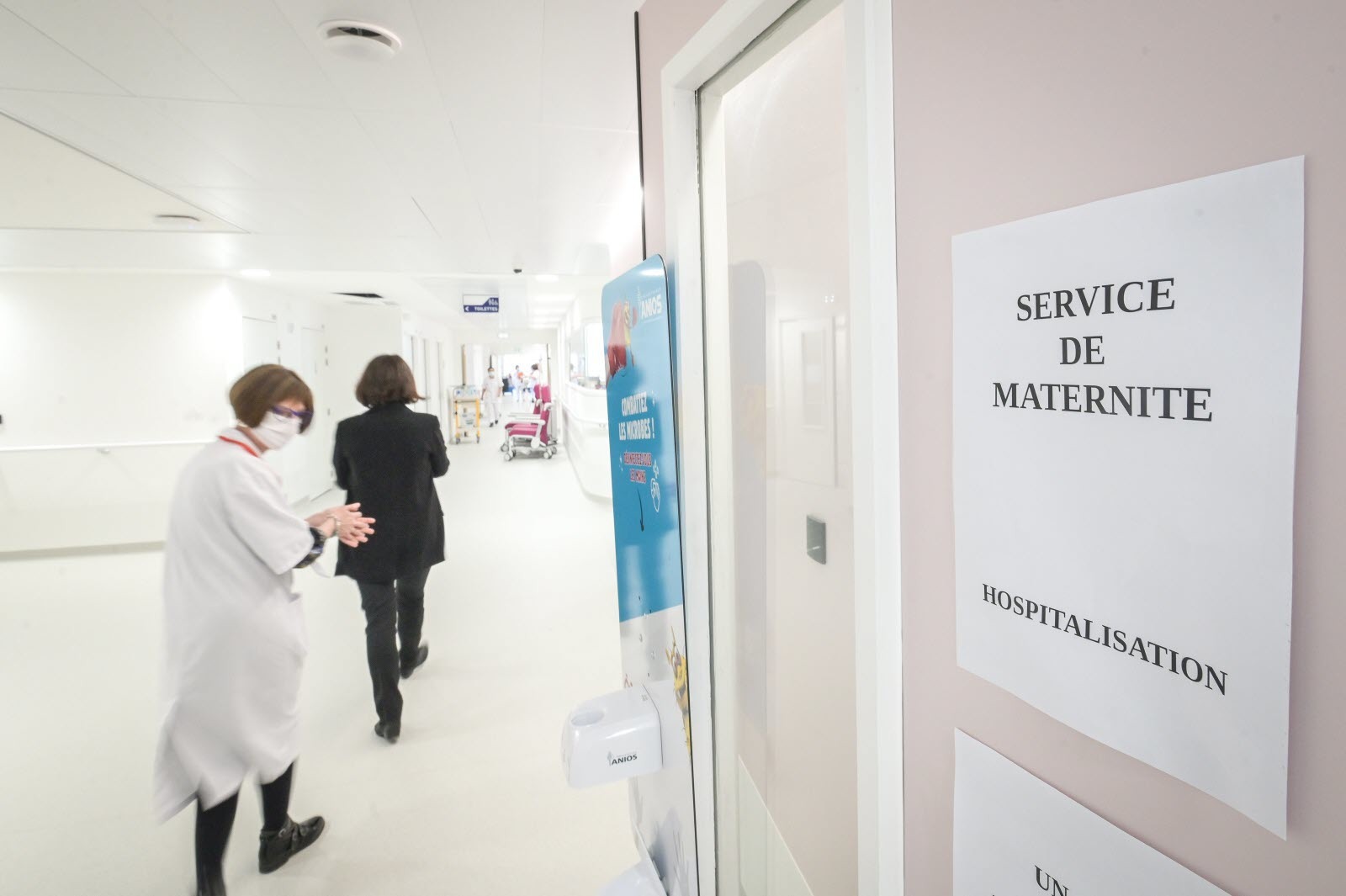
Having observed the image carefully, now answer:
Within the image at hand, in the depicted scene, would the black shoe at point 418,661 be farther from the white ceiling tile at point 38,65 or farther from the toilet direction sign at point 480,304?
the toilet direction sign at point 480,304

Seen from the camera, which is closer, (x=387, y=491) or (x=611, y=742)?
(x=611, y=742)

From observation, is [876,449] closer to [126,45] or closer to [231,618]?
[231,618]

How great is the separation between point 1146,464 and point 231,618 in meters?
2.17

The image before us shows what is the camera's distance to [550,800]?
257 centimetres

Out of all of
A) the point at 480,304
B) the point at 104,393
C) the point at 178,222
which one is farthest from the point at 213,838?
the point at 480,304

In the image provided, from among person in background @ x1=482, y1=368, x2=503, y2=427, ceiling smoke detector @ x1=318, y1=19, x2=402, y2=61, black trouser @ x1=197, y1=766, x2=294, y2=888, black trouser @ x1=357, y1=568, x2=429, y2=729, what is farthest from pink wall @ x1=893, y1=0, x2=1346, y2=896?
person in background @ x1=482, y1=368, x2=503, y2=427

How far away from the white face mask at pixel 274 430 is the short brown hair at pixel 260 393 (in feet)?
0.05

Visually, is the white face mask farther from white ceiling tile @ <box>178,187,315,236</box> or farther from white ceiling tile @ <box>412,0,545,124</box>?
white ceiling tile @ <box>178,187,315,236</box>

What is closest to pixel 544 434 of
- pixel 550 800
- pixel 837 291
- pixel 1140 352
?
Result: pixel 550 800

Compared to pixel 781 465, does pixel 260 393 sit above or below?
above

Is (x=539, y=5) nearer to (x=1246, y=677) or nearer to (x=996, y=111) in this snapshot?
(x=996, y=111)

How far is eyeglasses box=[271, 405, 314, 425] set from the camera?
1.97 m

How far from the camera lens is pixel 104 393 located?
6.42 metres

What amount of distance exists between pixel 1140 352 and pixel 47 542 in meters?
8.70
